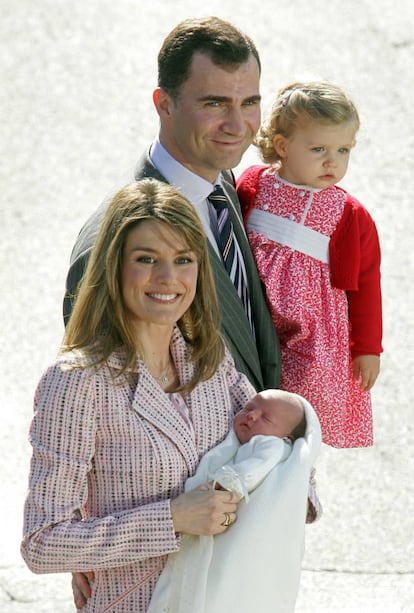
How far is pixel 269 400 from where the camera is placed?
302 centimetres

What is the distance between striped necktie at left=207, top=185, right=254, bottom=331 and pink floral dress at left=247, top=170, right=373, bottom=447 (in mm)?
122

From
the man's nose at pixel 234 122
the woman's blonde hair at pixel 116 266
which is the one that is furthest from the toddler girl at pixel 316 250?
the woman's blonde hair at pixel 116 266

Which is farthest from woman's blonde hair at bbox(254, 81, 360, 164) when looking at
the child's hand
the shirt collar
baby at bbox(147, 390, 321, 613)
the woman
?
baby at bbox(147, 390, 321, 613)

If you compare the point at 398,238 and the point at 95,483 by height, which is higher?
the point at 95,483

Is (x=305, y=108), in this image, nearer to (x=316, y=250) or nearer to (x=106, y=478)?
(x=316, y=250)

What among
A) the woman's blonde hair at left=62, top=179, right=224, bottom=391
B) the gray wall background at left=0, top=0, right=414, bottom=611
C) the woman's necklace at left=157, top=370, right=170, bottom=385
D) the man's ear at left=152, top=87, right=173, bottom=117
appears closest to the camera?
the woman's blonde hair at left=62, top=179, right=224, bottom=391

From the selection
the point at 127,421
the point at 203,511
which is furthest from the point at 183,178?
the point at 203,511

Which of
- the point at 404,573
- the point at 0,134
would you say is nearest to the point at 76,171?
the point at 0,134

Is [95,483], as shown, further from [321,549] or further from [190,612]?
[321,549]

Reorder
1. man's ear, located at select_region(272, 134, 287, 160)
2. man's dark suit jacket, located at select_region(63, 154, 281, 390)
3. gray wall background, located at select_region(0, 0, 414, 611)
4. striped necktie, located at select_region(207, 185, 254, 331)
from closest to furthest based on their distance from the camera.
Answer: man's dark suit jacket, located at select_region(63, 154, 281, 390) → striped necktie, located at select_region(207, 185, 254, 331) → man's ear, located at select_region(272, 134, 287, 160) → gray wall background, located at select_region(0, 0, 414, 611)

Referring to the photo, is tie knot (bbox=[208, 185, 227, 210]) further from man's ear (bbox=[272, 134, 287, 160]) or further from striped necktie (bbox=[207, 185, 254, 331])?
man's ear (bbox=[272, 134, 287, 160])

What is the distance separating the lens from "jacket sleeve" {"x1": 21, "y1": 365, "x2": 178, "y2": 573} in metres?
2.74

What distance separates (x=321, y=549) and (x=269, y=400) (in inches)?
107

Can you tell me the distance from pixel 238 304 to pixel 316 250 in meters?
0.41
